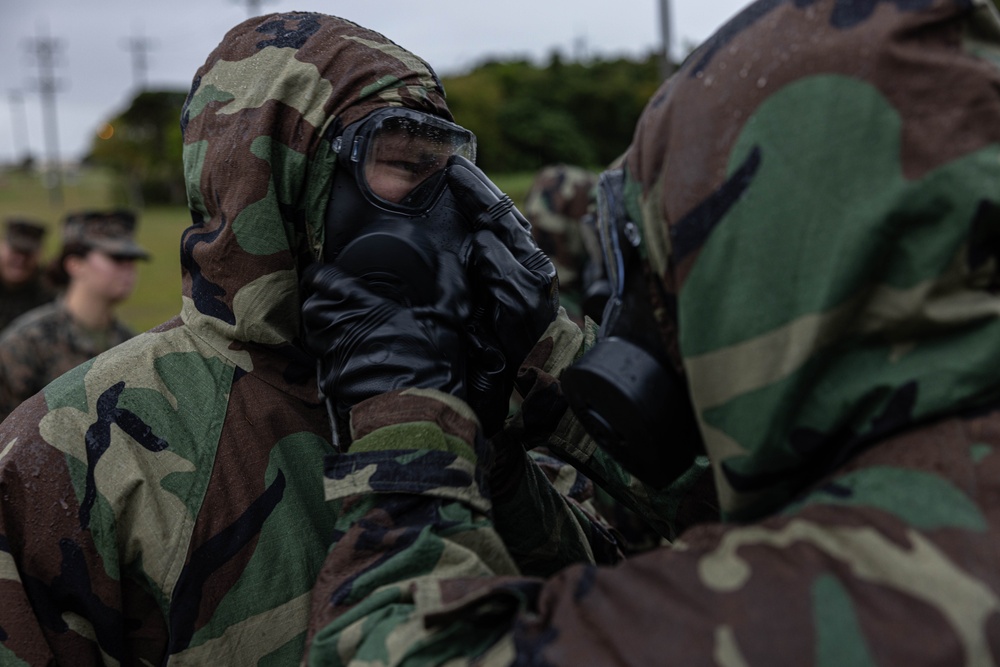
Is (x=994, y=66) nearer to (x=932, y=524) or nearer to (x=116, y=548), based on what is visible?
(x=932, y=524)

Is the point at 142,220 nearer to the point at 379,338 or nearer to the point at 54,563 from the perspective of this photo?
the point at 54,563

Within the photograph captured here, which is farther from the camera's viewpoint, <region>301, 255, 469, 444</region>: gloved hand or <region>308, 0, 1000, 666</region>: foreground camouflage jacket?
<region>301, 255, 469, 444</region>: gloved hand

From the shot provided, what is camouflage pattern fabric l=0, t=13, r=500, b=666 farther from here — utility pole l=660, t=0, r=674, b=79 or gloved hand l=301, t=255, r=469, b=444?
utility pole l=660, t=0, r=674, b=79

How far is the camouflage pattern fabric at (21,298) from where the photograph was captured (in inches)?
290

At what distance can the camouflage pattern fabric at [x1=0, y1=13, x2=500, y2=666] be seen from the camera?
164 cm

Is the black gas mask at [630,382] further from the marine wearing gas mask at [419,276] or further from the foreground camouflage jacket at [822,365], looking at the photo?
the marine wearing gas mask at [419,276]

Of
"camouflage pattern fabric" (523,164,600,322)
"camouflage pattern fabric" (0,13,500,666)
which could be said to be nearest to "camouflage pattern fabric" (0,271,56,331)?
"camouflage pattern fabric" (523,164,600,322)

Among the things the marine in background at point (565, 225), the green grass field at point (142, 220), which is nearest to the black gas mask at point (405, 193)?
the green grass field at point (142, 220)

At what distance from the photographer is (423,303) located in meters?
1.62

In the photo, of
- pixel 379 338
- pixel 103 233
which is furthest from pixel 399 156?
pixel 103 233

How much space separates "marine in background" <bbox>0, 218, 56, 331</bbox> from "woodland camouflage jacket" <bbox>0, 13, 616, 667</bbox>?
6.19 m

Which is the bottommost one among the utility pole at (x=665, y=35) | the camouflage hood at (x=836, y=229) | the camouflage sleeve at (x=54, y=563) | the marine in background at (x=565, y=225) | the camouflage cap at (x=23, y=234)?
the camouflage cap at (x=23, y=234)

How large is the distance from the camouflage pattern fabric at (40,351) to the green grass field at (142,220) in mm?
987

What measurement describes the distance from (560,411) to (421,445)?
0.65 meters
